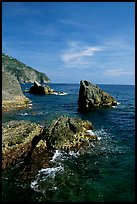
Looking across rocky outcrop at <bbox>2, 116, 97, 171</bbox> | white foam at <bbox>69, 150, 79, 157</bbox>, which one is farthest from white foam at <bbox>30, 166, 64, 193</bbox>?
white foam at <bbox>69, 150, 79, 157</bbox>

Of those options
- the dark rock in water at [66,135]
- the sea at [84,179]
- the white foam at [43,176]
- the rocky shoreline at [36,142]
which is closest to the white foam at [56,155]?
the sea at [84,179]

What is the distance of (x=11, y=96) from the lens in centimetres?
7788

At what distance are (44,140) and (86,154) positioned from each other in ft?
21.7

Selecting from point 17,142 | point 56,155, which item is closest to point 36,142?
point 17,142

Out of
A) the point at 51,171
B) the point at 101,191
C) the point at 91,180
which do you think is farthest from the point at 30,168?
the point at 101,191

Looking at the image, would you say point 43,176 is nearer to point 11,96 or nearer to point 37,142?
point 37,142

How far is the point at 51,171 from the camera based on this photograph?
84.3 feet

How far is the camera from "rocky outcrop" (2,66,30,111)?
7281 centimetres

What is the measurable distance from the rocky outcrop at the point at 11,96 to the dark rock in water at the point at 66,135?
36930 millimetres

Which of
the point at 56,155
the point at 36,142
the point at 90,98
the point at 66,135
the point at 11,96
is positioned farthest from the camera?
the point at 11,96

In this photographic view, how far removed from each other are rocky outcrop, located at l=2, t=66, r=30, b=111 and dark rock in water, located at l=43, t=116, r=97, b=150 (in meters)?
36.9

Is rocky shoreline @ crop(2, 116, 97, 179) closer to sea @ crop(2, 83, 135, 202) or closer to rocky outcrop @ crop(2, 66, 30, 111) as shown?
sea @ crop(2, 83, 135, 202)

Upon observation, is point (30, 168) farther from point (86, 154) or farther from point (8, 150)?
point (86, 154)

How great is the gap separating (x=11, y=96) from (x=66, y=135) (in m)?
47.8
